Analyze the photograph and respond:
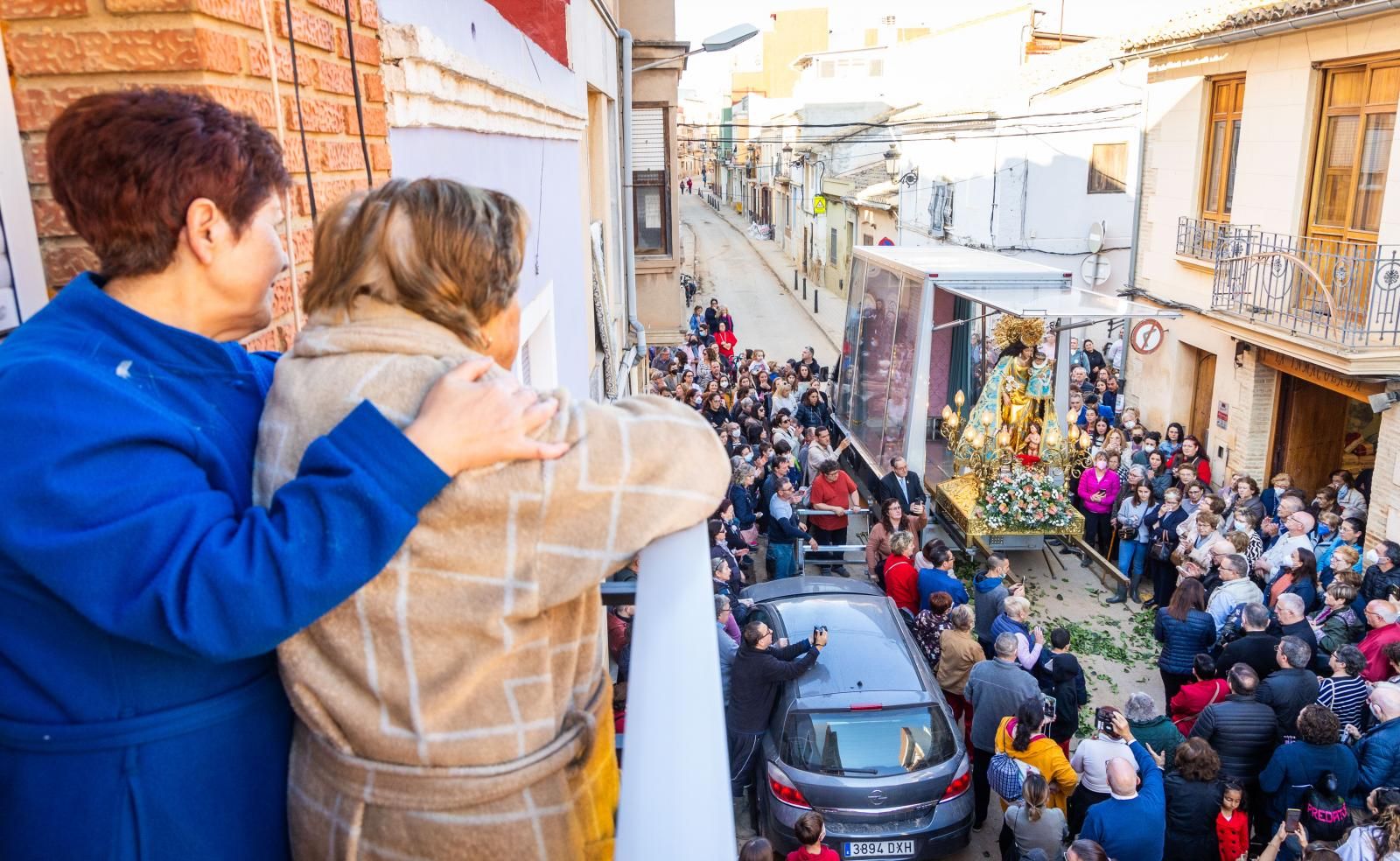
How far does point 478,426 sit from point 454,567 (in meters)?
0.17

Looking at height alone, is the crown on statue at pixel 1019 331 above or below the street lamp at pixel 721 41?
below

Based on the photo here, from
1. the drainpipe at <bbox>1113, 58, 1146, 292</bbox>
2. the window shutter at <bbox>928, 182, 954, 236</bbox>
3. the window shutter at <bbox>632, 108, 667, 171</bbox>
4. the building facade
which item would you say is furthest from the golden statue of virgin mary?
the window shutter at <bbox>928, 182, 954, 236</bbox>

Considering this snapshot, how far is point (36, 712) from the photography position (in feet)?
4.24

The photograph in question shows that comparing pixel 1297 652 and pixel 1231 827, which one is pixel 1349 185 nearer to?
pixel 1297 652

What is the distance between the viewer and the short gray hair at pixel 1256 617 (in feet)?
23.0

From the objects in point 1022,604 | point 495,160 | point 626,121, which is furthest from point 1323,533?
point 626,121

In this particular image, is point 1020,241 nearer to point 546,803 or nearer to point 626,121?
point 626,121

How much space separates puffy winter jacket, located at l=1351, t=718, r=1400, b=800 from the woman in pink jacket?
214 inches

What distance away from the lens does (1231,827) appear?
18.4 ft

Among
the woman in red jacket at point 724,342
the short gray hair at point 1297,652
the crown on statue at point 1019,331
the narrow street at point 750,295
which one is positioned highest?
the crown on statue at point 1019,331

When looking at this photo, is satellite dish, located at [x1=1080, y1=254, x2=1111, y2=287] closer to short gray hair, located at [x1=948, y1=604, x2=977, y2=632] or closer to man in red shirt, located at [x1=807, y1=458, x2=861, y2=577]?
man in red shirt, located at [x1=807, y1=458, x2=861, y2=577]

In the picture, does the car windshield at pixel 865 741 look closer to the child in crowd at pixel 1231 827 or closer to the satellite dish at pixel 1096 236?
the child in crowd at pixel 1231 827

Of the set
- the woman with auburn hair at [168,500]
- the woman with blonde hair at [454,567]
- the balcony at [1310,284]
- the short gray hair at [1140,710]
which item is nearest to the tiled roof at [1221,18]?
the balcony at [1310,284]

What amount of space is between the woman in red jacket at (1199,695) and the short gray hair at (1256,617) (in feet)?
1.25
